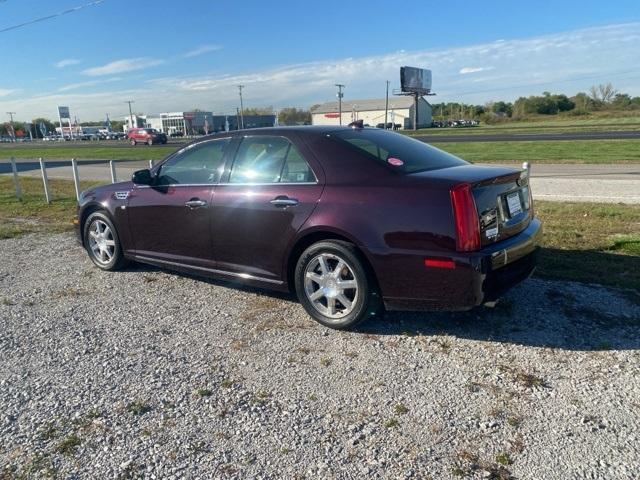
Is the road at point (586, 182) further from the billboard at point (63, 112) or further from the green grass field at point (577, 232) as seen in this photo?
the billboard at point (63, 112)

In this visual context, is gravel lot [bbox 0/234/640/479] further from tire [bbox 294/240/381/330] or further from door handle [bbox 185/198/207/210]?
door handle [bbox 185/198/207/210]

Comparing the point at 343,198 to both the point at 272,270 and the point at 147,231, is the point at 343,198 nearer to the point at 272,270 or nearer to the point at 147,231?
the point at 272,270

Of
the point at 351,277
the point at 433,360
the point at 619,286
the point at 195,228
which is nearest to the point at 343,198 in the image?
the point at 351,277

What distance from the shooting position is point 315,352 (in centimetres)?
384

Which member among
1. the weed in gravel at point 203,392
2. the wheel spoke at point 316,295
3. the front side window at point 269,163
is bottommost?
the weed in gravel at point 203,392

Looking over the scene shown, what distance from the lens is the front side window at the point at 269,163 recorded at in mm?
4397

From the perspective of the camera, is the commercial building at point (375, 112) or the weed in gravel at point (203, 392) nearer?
the weed in gravel at point (203, 392)

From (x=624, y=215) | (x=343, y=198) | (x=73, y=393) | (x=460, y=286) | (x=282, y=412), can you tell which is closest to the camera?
(x=282, y=412)

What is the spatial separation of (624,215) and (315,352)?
6438 millimetres

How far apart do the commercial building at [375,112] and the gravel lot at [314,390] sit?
3608 inches

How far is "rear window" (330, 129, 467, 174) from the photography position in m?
4.15

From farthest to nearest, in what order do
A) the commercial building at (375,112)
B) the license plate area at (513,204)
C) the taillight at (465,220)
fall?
the commercial building at (375,112) → the license plate area at (513,204) → the taillight at (465,220)

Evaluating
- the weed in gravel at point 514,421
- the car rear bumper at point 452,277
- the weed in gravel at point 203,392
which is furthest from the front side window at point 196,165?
the weed in gravel at point 514,421

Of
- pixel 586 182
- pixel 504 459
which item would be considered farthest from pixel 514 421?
pixel 586 182
